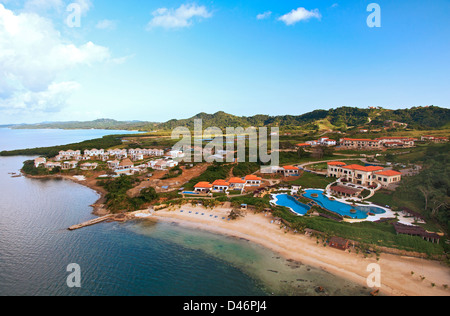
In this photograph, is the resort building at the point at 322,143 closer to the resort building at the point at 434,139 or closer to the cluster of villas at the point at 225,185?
the resort building at the point at 434,139

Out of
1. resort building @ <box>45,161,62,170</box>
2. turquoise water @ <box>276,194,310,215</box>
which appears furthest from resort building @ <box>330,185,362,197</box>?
resort building @ <box>45,161,62,170</box>

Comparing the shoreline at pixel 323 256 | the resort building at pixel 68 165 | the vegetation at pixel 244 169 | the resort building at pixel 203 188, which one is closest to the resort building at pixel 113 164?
the resort building at pixel 68 165

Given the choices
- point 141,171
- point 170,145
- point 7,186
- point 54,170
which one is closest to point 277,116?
point 170,145

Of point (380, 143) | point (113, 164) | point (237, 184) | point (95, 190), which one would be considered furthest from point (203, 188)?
point (380, 143)

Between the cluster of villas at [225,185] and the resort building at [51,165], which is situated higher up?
the resort building at [51,165]
